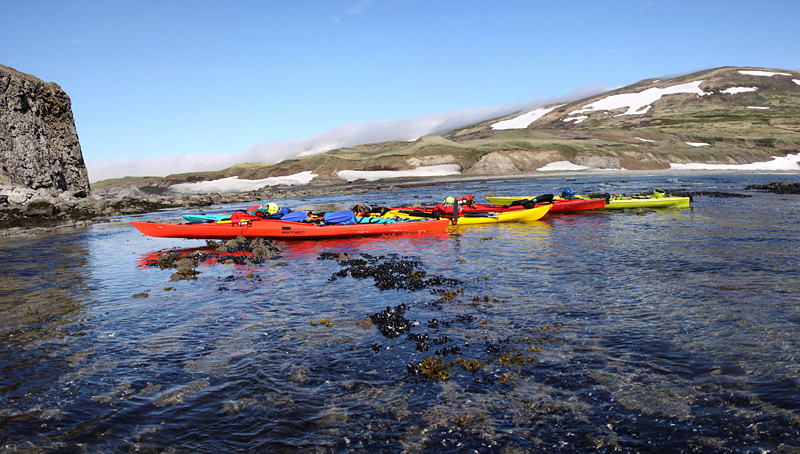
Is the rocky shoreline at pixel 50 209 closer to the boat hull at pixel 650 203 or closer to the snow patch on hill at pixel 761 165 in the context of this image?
the boat hull at pixel 650 203

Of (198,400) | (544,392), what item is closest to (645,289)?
(544,392)

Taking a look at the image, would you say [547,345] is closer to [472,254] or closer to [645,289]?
[645,289]

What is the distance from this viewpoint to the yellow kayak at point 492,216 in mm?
21594

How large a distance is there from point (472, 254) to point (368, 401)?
31.7ft

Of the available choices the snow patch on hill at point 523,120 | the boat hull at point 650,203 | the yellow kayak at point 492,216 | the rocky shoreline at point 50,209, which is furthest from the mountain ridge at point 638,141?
the yellow kayak at point 492,216

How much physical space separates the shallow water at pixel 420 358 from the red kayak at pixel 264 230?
4.78 meters

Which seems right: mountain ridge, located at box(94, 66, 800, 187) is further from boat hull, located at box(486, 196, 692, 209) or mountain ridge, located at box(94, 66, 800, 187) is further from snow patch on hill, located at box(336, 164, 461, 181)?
boat hull, located at box(486, 196, 692, 209)

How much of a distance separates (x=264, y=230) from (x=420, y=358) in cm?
1300

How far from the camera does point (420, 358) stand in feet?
22.1

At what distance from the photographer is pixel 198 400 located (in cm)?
562

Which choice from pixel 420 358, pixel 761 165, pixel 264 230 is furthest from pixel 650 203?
pixel 761 165

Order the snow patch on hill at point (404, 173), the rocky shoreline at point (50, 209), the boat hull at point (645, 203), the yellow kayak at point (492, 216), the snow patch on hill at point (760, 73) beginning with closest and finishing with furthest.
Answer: the yellow kayak at point (492, 216) < the rocky shoreline at point (50, 209) < the boat hull at point (645, 203) < the snow patch on hill at point (404, 173) < the snow patch on hill at point (760, 73)

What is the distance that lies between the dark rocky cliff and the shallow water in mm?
23178

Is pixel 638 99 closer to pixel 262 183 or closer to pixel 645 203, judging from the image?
pixel 262 183
